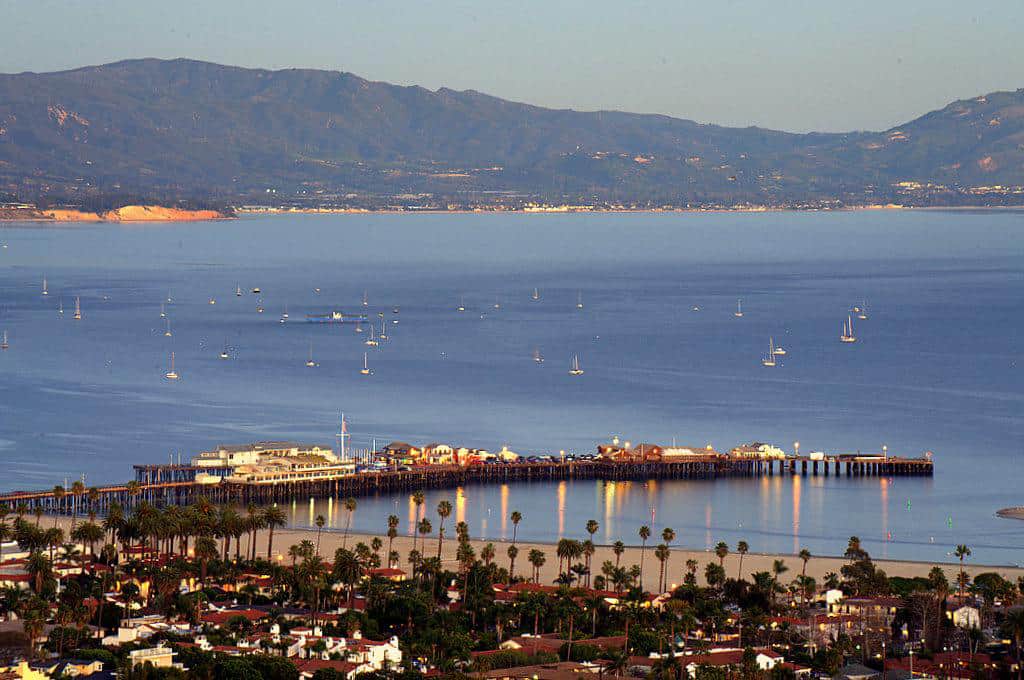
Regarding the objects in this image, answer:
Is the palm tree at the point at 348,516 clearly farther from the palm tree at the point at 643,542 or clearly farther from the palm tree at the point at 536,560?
the palm tree at the point at 643,542

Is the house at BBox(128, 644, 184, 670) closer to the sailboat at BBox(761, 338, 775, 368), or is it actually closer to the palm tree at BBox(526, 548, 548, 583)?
the palm tree at BBox(526, 548, 548, 583)

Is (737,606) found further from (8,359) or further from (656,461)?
(8,359)

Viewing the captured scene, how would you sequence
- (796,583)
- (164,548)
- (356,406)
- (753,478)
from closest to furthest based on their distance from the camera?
(796,583)
(164,548)
(753,478)
(356,406)

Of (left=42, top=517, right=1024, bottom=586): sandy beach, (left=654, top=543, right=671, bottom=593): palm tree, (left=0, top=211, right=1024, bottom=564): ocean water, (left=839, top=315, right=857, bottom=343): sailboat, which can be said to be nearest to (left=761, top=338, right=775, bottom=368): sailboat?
(left=0, top=211, right=1024, bottom=564): ocean water

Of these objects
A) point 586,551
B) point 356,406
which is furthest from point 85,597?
point 356,406

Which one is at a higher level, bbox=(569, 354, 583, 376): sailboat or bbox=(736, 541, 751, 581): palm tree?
bbox=(569, 354, 583, 376): sailboat

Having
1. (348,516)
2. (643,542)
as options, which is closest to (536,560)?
(643,542)

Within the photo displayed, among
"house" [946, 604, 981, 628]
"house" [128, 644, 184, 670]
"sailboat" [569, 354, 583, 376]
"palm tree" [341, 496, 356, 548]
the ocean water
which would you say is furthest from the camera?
"sailboat" [569, 354, 583, 376]
